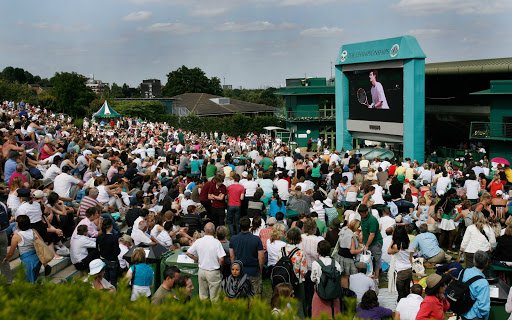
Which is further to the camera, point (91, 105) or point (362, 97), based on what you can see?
point (91, 105)

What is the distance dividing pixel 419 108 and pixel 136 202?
64.5 ft

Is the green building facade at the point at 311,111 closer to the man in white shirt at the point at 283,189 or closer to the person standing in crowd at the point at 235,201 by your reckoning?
the man in white shirt at the point at 283,189

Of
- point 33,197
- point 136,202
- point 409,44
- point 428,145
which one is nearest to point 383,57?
point 409,44

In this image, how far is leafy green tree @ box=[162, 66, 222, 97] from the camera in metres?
108

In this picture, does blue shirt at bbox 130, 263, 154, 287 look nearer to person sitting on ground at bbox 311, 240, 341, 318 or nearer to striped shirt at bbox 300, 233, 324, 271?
person sitting on ground at bbox 311, 240, 341, 318

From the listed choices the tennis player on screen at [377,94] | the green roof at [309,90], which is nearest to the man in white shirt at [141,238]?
the tennis player on screen at [377,94]

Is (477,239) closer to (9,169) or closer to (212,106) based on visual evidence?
(9,169)

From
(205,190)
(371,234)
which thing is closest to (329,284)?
(371,234)

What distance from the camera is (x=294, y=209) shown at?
13.0m

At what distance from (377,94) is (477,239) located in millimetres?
23411

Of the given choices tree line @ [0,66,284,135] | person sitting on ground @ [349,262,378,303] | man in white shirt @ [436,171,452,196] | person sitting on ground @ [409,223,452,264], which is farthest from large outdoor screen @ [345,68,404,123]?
tree line @ [0,66,284,135]

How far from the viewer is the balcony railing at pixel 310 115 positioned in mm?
51969

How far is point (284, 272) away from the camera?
8.87 metres

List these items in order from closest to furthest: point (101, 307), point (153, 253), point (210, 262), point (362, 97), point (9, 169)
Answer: point (101, 307) < point (210, 262) < point (153, 253) < point (9, 169) < point (362, 97)
